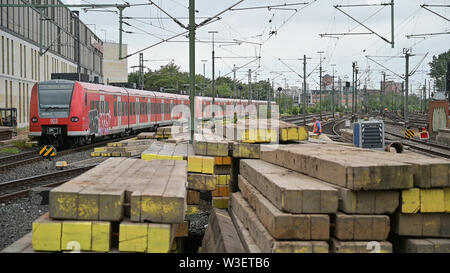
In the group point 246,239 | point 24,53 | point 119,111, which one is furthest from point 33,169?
point 24,53

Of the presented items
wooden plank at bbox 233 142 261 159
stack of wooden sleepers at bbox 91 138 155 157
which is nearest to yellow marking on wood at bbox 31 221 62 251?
wooden plank at bbox 233 142 261 159

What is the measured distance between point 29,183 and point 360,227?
9.52 meters

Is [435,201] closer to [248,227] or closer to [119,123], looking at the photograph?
[248,227]

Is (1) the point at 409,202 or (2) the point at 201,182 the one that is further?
(2) the point at 201,182

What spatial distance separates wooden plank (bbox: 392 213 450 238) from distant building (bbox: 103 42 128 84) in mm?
82878

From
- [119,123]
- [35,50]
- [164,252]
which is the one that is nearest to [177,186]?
[164,252]

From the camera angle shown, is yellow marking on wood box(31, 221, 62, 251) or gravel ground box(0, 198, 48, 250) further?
gravel ground box(0, 198, 48, 250)

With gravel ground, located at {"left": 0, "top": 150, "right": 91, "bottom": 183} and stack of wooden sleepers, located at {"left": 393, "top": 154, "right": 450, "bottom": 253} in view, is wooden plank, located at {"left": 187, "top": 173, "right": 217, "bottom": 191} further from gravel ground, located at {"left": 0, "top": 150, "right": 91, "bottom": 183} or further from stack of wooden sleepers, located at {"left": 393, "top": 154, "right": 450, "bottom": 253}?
gravel ground, located at {"left": 0, "top": 150, "right": 91, "bottom": 183}

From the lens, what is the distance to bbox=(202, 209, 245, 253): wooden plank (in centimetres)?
555

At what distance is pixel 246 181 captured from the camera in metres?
7.38

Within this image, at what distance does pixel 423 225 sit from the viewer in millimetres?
5172

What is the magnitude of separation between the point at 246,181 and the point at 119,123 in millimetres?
20056

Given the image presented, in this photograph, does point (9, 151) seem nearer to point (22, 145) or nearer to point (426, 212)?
point (22, 145)

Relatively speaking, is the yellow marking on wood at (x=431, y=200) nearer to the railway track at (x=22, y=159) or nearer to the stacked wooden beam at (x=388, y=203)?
the stacked wooden beam at (x=388, y=203)
